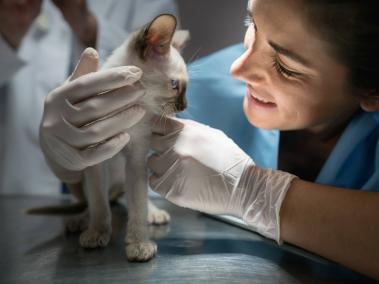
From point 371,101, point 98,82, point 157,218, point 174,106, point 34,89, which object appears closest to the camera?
point 98,82

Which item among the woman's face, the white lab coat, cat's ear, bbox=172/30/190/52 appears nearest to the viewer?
the woman's face


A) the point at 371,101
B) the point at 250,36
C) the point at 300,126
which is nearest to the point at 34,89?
the point at 250,36

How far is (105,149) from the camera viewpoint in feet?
3.05

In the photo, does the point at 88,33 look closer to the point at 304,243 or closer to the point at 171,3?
the point at 171,3

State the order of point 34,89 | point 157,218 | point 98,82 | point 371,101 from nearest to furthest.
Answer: point 98,82
point 371,101
point 157,218
point 34,89

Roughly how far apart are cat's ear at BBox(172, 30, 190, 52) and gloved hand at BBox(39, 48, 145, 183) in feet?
0.64

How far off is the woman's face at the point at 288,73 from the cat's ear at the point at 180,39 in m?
0.15

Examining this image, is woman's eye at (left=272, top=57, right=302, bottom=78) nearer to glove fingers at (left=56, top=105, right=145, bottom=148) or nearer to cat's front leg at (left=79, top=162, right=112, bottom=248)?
glove fingers at (left=56, top=105, right=145, bottom=148)

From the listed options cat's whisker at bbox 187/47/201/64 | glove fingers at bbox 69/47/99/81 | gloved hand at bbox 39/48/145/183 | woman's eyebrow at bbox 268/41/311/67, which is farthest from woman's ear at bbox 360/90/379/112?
glove fingers at bbox 69/47/99/81

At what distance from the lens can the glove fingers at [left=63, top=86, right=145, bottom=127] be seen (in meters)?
0.92

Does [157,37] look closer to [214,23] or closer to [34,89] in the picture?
[214,23]

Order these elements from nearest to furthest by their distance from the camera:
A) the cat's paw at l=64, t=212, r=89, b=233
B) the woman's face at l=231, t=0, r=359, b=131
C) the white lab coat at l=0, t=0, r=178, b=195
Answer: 1. the woman's face at l=231, t=0, r=359, b=131
2. the cat's paw at l=64, t=212, r=89, b=233
3. the white lab coat at l=0, t=0, r=178, b=195

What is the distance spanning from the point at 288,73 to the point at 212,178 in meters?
0.31

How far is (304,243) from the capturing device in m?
0.97
